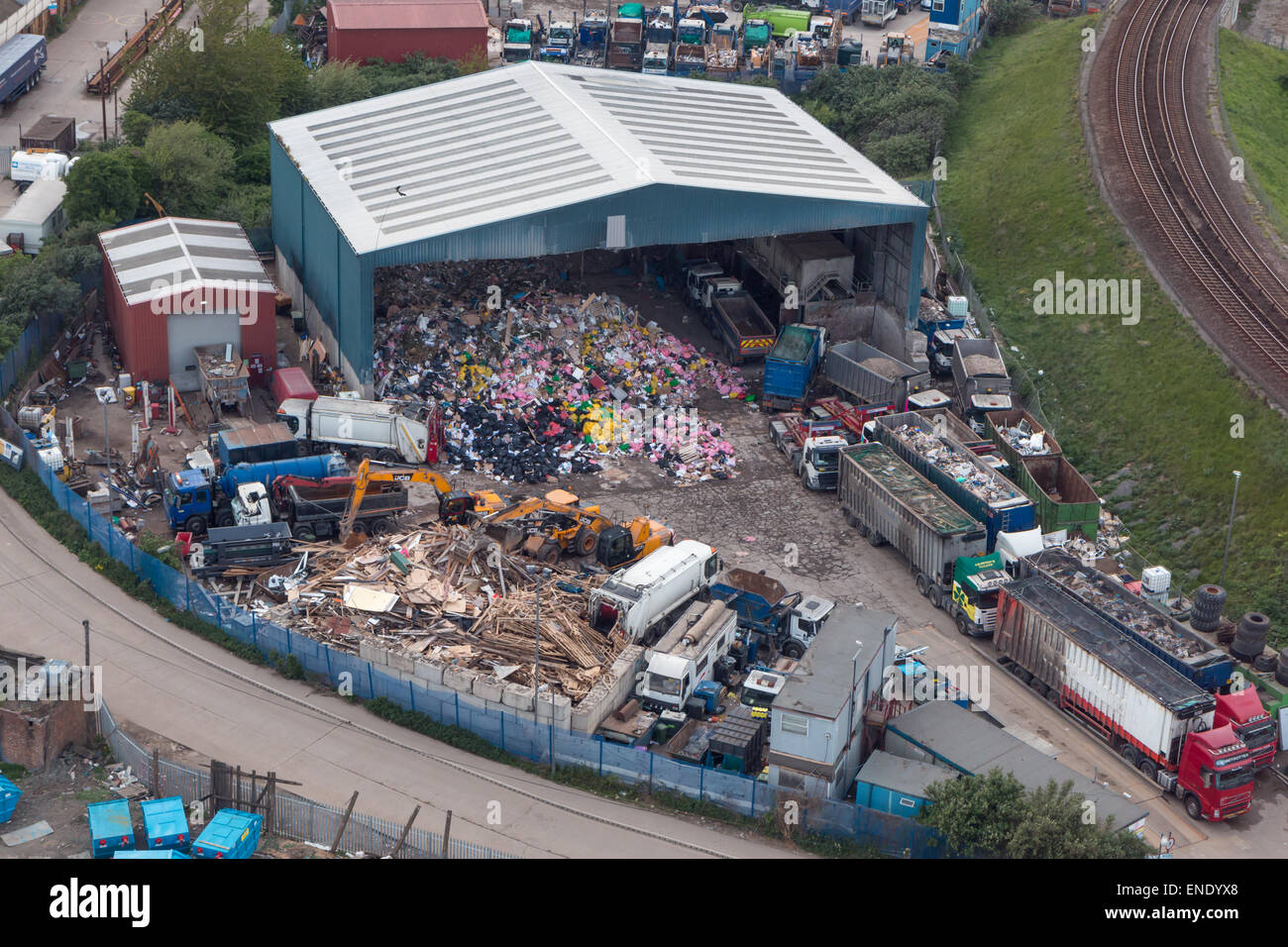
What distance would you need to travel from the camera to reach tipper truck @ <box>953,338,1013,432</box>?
50.5 m

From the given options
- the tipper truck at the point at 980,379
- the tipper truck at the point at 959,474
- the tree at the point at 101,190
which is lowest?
the tipper truck at the point at 959,474

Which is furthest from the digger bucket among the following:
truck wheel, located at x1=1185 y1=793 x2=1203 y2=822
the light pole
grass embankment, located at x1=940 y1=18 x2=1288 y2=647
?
the light pole

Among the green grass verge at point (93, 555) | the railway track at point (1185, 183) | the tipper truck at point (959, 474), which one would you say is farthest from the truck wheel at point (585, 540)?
the railway track at point (1185, 183)

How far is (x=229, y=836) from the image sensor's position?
1230 inches

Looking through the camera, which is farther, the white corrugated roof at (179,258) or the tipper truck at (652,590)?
the white corrugated roof at (179,258)

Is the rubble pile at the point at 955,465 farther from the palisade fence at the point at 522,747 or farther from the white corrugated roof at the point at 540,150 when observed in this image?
the palisade fence at the point at 522,747

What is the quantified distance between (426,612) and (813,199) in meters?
Answer: 20.6

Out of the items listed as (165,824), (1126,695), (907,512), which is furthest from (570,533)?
(1126,695)

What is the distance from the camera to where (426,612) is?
39.1 metres

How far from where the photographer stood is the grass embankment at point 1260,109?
2532 inches

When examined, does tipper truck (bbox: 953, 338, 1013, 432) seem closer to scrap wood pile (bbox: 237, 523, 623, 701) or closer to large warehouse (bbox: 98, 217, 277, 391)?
scrap wood pile (bbox: 237, 523, 623, 701)

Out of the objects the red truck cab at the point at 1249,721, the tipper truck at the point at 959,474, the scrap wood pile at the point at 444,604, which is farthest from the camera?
the tipper truck at the point at 959,474

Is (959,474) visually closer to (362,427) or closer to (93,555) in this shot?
(362,427)

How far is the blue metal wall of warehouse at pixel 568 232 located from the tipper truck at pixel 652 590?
13034 mm
